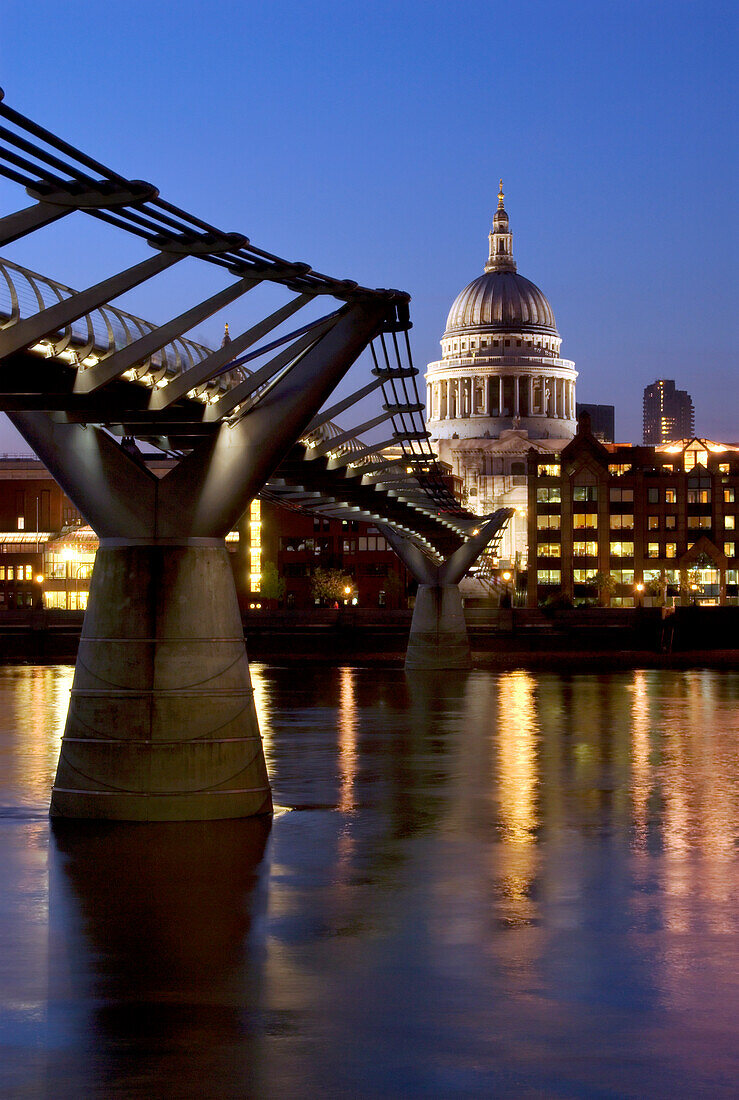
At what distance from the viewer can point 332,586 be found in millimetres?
142750

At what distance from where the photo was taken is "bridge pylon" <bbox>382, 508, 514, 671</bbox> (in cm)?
8069

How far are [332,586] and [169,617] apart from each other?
117268mm

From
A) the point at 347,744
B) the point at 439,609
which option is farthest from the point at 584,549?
the point at 347,744

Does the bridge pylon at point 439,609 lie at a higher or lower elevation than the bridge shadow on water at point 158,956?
higher

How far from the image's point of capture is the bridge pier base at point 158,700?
25.1 metres

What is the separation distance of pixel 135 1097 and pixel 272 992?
3392 millimetres

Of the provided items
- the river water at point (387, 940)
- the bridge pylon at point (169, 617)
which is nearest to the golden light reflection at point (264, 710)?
the river water at point (387, 940)

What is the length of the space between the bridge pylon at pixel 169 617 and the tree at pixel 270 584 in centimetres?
11827

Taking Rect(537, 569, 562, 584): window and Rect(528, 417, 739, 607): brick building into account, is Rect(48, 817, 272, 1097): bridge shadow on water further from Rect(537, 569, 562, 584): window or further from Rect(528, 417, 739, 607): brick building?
Rect(537, 569, 562, 584): window

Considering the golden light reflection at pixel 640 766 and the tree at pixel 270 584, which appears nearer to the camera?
the golden light reflection at pixel 640 766

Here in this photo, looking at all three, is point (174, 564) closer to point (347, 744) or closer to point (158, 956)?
point (158, 956)

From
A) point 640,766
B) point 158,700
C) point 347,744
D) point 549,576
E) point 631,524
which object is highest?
point 631,524

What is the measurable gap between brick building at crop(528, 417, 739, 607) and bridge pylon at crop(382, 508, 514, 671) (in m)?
71.7

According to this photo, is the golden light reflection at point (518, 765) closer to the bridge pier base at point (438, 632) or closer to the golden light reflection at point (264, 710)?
the golden light reflection at point (264, 710)
